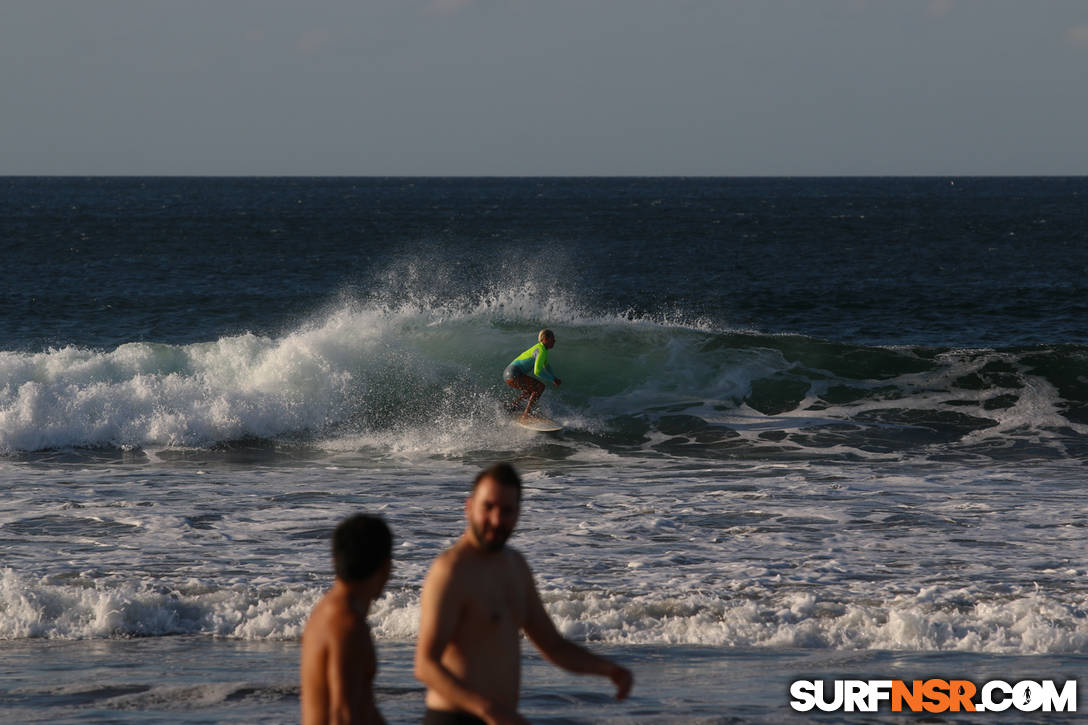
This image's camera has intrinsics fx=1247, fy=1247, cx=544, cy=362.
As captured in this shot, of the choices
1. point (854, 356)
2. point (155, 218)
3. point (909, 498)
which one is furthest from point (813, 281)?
point (155, 218)

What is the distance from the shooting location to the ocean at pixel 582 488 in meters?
8.15

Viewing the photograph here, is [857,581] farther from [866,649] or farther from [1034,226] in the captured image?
[1034,226]

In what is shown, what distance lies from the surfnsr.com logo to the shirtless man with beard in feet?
11.4

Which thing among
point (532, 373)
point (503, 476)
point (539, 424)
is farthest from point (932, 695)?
point (539, 424)

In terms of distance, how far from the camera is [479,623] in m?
4.07

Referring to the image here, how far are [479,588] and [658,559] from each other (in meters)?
6.69

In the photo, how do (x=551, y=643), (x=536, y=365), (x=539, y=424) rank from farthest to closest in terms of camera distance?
(x=539, y=424) → (x=536, y=365) → (x=551, y=643)

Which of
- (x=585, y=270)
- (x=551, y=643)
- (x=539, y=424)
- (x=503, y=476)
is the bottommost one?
(x=551, y=643)

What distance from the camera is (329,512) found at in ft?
41.3

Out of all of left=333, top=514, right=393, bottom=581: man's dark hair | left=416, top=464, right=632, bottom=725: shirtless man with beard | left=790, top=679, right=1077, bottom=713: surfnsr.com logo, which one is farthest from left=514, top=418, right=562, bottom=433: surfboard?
left=333, top=514, right=393, bottom=581: man's dark hair

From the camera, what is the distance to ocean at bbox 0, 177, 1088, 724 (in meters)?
8.15

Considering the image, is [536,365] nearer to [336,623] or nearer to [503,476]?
[503,476]

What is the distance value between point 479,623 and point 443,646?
6.4 inches

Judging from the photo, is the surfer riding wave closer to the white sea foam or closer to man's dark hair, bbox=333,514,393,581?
the white sea foam
